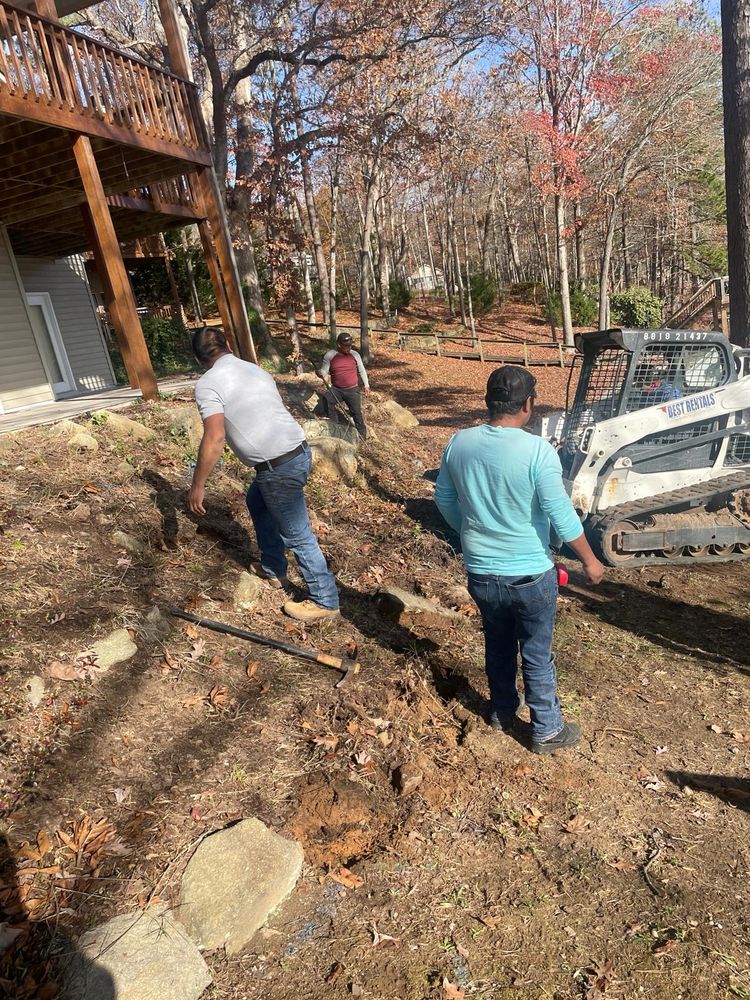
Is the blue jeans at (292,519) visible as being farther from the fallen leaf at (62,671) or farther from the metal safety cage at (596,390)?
the metal safety cage at (596,390)

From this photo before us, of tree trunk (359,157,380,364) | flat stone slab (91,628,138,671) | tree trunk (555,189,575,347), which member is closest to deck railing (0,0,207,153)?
flat stone slab (91,628,138,671)

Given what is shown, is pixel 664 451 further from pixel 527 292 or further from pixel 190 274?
pixel 527 292

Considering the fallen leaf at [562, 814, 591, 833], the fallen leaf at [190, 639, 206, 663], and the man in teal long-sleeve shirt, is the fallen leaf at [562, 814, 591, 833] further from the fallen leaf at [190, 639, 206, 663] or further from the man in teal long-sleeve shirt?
the fallen leaf at [190, 639, 206, 663]

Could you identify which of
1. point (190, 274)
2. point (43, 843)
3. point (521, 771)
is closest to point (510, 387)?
point (521, 771)

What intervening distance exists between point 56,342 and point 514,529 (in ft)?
43.6

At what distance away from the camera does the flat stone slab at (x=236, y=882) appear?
2.49 m

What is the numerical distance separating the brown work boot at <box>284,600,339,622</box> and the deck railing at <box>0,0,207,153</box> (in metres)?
6.57

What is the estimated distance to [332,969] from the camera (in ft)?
7.76

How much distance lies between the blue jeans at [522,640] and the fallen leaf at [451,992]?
1353 millimetres

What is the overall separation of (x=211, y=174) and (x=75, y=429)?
6404 mm

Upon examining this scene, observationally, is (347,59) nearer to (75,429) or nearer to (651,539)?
(75,429)

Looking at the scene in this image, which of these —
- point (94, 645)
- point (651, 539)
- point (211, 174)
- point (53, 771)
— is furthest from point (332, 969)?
point (211, 174)

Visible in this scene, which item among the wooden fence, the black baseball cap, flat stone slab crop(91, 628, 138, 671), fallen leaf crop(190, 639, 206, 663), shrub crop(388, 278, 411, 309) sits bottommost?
the wooden fence

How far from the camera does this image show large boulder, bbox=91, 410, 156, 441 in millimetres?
6867
